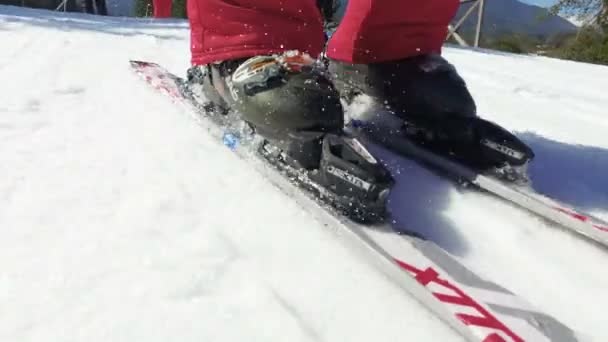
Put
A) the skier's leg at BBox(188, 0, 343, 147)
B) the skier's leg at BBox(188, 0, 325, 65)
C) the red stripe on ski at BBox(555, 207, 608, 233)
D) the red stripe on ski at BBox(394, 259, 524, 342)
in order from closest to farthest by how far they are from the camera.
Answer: the red stripe on ski at BBox(394, 259, 524, 342) < the red stripe on ski at BBox(555, 207, 608, 233) < the skier's leg at BBox(188, 0, 343, 147) < the skier's leg at BBox(188, 0, 325, 65)

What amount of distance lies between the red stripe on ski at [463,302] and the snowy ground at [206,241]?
0.11 feet

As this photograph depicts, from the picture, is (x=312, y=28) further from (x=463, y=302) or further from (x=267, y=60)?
(x=463, y=302)

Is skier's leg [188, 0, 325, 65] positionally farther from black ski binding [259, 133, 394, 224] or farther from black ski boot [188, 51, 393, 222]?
black ski binding [259, 133, 394, 224]

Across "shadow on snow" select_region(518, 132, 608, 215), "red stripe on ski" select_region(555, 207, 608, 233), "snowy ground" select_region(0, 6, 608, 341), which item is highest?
"red stripe on ski" select_region(555, 207, 608, 233)

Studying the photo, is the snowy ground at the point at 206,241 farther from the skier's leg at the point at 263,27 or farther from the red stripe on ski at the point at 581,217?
the skier's leg at the point at 263,27

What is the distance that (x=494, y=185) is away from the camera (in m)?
1.12

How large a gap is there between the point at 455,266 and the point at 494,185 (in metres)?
0.33

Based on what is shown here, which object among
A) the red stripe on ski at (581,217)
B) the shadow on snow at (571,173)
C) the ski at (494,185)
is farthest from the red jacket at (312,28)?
the red stripe on ski at (581,217)

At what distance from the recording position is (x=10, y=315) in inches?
27.1

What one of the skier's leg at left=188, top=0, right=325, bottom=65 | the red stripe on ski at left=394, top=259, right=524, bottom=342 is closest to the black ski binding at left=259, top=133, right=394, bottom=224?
the red stripe on ski at left=394, top=259, right=524, bottom=342

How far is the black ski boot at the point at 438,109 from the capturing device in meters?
1.16

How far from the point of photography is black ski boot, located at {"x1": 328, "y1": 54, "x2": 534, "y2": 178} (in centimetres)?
116

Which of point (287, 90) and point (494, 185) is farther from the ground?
point (287, 90)

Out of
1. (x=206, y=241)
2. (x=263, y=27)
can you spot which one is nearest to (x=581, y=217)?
(x=206, y=241)
